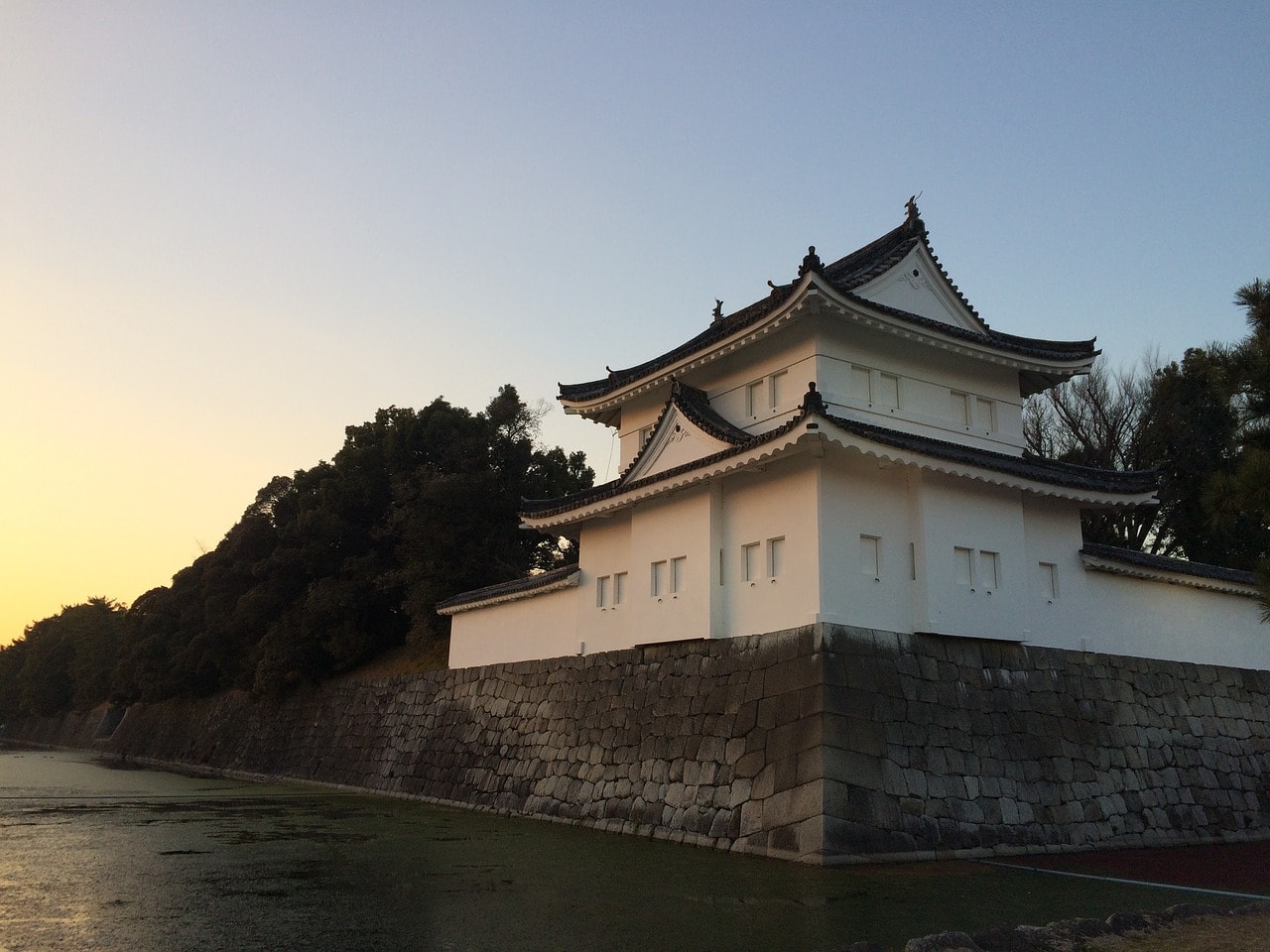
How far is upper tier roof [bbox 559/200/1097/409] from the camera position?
12.7 metres

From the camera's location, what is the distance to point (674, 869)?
8.88 meters

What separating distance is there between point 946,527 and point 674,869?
5.32 meters

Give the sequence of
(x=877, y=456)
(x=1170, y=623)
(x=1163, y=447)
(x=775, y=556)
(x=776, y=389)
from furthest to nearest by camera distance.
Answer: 1. (x=1163, y=447)
2. (x=1170, y=623)
3. (x=776, y=389)
4. (x=775, y=556)
5. (x=877, y=456)

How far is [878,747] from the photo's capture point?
33.4 ft

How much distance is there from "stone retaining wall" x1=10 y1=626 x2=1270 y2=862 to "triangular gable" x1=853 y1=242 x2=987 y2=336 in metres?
5.01

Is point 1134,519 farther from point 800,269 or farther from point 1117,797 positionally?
point 800,269

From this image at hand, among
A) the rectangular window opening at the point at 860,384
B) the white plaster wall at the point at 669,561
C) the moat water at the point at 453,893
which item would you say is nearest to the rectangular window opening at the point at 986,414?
the rectangular window opening at the point at 860,384

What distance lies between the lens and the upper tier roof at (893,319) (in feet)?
41.8

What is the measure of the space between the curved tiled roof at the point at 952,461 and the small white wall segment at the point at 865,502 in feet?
0.13

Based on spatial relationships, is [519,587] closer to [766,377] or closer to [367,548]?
[766,377]

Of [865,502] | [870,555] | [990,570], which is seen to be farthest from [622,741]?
[990,570]

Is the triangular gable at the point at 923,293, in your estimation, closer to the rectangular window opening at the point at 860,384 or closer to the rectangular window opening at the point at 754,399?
the rectangular window opening at the point at 860,384

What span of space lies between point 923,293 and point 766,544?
5.01m

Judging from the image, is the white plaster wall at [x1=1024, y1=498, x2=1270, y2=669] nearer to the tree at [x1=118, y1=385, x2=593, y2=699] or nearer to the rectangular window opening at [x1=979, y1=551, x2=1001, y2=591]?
the rectangular window opening at [x1=979, y1=551, x2=1001, y2=591]
